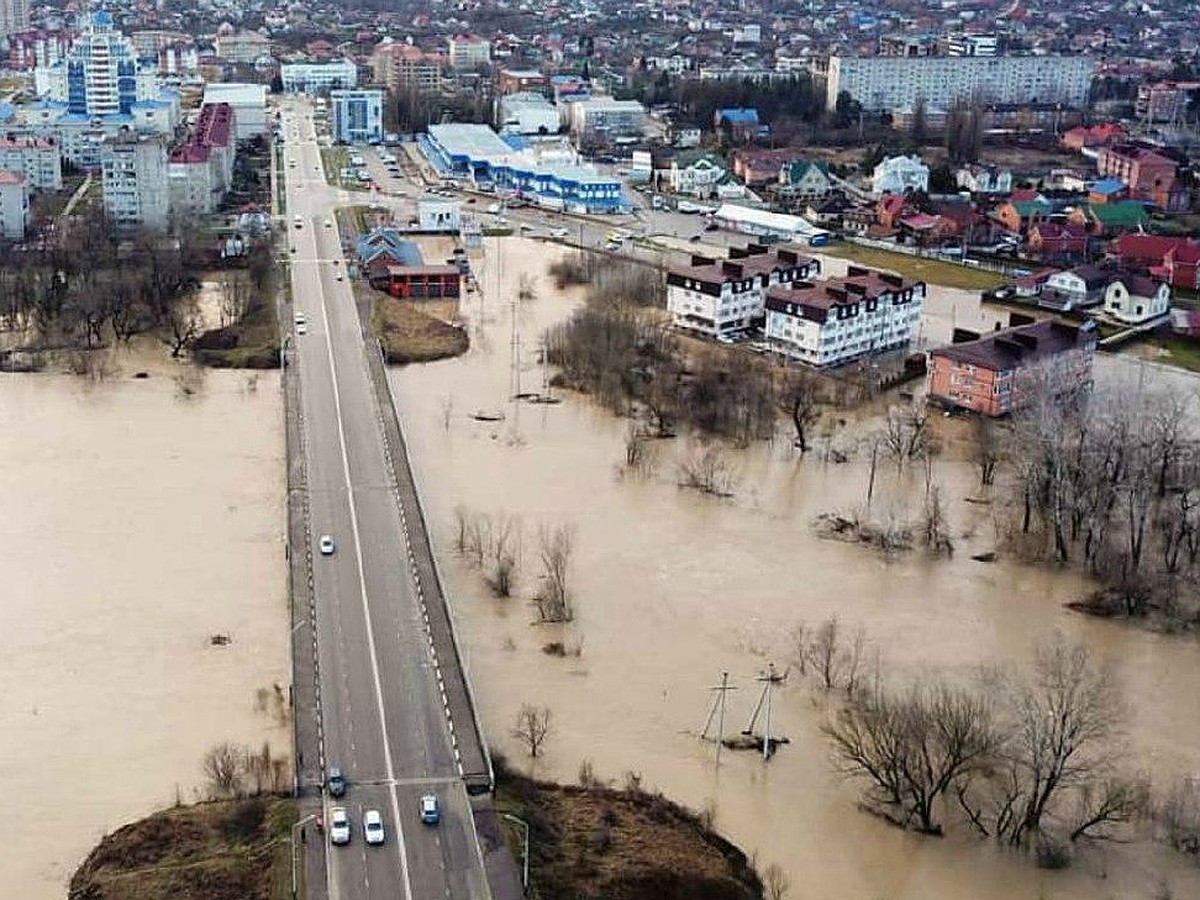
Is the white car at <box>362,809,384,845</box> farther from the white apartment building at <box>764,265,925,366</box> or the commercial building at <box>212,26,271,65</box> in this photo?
the commercial building at <box>212,26,271,65</box>

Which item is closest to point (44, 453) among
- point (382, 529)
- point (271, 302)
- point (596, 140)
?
point (382, 529)

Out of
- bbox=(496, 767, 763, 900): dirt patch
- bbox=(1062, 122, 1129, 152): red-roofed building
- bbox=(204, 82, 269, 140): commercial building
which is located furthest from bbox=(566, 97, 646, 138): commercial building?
bbox=(496, 767, 763, 900): dirt patch

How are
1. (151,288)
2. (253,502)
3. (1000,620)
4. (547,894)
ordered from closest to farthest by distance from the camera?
(547,894)
(1000,620)
(253,502)
(151,288)

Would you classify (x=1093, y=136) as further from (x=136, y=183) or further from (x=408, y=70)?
(x=136, y=183)

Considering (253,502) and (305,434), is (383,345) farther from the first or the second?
→ (253,502)

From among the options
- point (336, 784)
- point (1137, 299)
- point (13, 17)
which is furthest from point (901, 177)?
point (13, 17)

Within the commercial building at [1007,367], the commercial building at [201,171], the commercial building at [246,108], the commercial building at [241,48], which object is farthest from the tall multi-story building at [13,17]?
the commercial building at [1007,367]

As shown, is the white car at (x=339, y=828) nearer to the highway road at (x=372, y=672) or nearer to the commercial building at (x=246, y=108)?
the highway road at (x=372, y=672)
